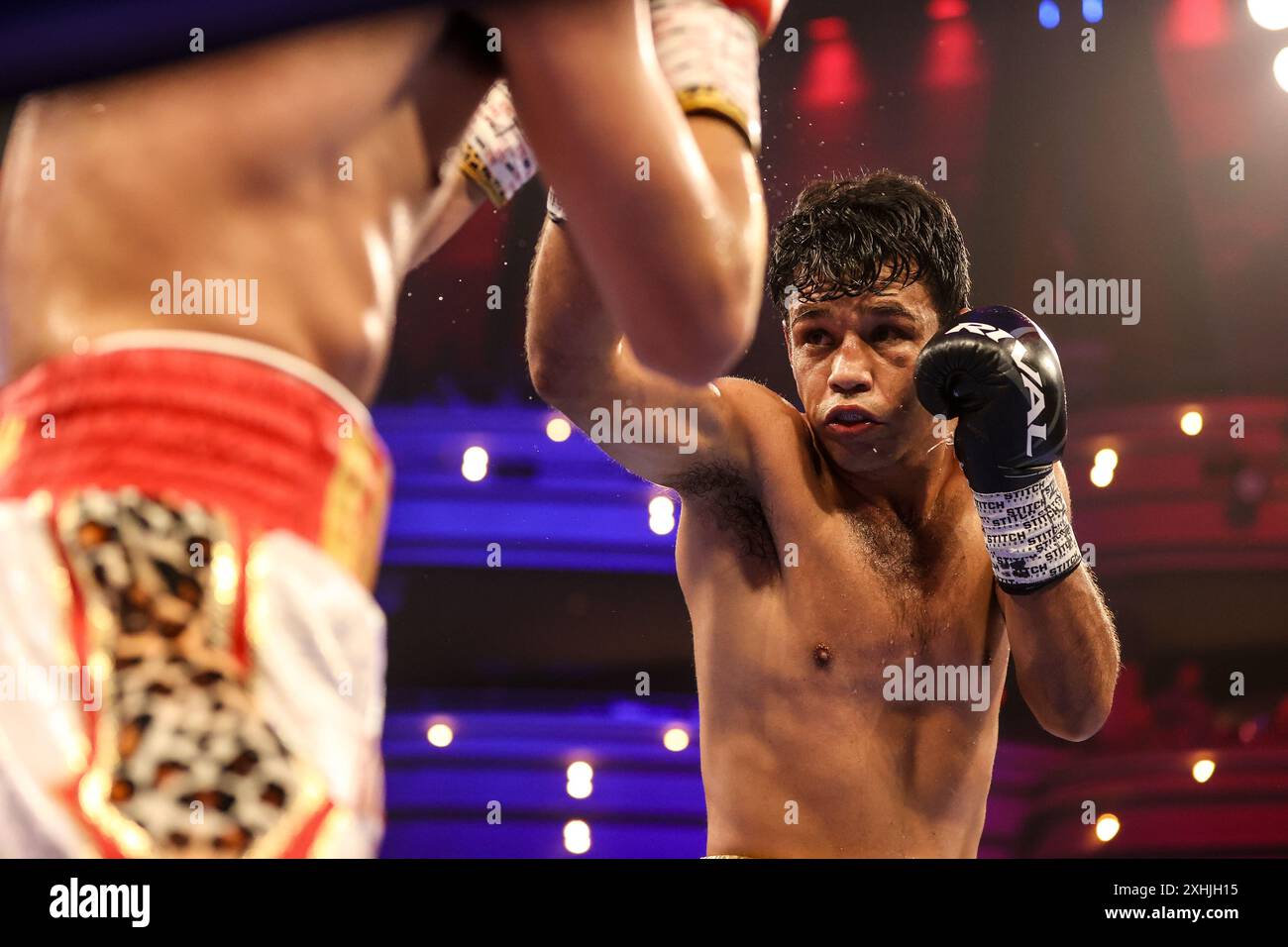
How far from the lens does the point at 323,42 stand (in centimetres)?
74

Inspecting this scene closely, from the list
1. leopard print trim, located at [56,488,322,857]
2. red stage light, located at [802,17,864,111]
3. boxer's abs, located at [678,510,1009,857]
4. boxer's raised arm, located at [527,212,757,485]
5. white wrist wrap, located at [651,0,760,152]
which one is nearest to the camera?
leopard print trim, located at [56,488,322,857]

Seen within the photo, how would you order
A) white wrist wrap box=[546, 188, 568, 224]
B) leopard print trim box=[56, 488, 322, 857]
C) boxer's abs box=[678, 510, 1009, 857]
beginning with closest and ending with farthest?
leopard print trim box=[56, 488, 322, 857], white wrist wrap box=[546, 188, 568, 224], boxer's abs box=[678, 510, 1009, 857]

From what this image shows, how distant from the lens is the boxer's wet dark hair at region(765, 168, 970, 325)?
74.6 inches

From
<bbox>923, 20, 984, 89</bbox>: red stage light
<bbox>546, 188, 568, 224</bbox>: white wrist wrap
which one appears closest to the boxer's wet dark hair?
<bbox>546, 188, 568, 224</bbox>: white wrist wrap

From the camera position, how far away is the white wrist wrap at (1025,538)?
1769mm

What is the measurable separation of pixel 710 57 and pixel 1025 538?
1.09 m

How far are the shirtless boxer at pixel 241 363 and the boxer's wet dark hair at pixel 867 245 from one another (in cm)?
113

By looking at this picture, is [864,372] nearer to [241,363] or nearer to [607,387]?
[607,387]

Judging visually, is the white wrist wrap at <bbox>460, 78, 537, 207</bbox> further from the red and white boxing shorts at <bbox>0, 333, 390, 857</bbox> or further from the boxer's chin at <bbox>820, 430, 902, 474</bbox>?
the boxer's chin at <bbox>820, 430, 902, 474</bbox>

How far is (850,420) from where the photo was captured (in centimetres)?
186

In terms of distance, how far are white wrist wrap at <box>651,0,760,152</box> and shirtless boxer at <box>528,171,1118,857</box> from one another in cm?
82
